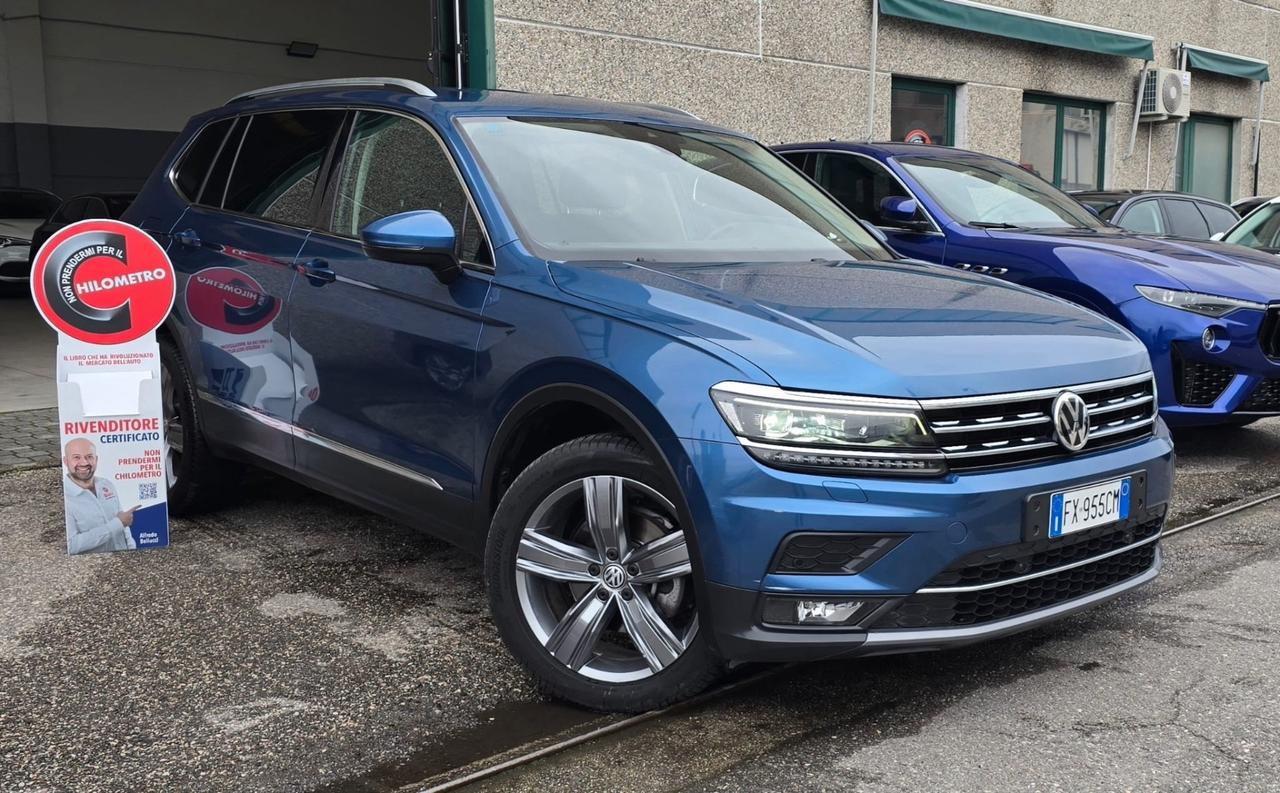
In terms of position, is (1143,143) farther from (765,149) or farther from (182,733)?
(182,733)

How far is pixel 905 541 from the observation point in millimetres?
2904

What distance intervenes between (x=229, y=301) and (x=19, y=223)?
43.2 ft

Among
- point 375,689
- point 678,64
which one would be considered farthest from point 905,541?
point 678,64

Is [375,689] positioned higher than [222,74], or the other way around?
[222,74]

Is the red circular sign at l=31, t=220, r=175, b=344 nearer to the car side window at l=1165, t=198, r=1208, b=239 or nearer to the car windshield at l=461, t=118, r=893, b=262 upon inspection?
the car windshield at l=461, t=118, r=893, b=262

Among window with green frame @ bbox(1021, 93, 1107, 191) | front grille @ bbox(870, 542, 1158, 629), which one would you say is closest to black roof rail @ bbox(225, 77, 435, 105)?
front grille @ bbox(870, 542, 1158, 629)

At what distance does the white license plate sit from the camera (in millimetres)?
3117

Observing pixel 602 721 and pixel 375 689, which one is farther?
pixel 375 689

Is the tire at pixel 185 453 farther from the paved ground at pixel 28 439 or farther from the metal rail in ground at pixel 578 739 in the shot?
the metal rail in ground at pixel 578 739

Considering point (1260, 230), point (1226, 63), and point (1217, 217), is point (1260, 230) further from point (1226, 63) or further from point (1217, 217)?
point (1226, 63)

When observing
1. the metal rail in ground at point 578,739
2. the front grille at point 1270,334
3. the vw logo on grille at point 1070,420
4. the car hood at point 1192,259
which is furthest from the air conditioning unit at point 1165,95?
the metal rail in ground at point 578,739

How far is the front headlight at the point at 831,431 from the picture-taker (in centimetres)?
291

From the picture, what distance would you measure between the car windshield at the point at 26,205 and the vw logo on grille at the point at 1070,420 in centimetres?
1615

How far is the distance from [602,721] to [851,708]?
66cm
